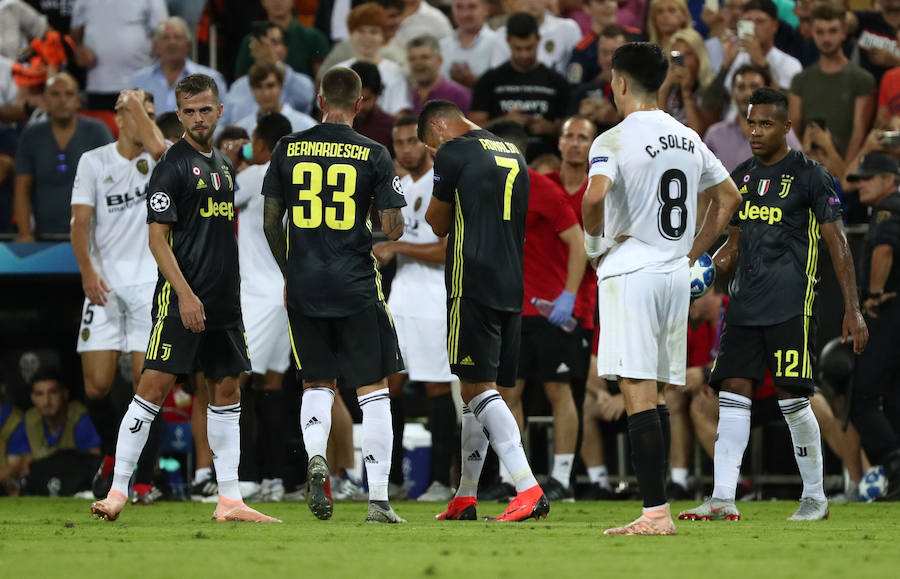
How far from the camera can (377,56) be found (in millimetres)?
14180

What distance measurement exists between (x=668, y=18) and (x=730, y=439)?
649 cm

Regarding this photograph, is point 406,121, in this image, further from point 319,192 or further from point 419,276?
point 319,192

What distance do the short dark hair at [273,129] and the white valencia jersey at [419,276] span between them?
106cm

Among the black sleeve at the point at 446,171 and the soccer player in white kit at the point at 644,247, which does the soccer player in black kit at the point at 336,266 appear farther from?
the soccer player in white kit at the point at 644,247

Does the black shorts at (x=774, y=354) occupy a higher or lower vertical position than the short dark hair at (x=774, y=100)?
lower

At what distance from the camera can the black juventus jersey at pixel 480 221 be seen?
806 centimetres

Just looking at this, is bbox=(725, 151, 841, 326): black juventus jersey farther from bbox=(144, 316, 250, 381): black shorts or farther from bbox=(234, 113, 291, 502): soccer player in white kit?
bbox=(234, 113, 291, 502): soccer player in white kit

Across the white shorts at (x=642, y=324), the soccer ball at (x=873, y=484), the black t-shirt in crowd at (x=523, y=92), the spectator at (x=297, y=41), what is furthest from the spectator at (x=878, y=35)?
the white shorts at (x=642, y=324)

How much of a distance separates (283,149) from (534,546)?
2776mm

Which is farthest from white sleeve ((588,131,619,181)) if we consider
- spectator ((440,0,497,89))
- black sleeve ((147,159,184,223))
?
spectator ((440,0,497,89))

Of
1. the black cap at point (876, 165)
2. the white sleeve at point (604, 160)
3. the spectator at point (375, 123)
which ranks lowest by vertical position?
the white sleeve at point (604, 160)

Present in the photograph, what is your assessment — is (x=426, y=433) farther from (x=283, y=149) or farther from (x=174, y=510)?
(x=283, y=149)

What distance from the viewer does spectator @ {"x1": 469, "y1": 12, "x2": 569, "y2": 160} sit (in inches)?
524

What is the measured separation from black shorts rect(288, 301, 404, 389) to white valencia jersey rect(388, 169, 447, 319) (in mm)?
3439
